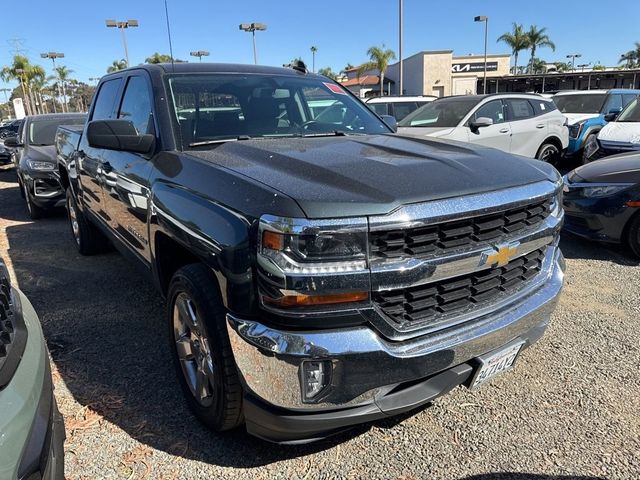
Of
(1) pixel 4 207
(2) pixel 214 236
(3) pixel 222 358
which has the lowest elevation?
(1) pixel 4 207

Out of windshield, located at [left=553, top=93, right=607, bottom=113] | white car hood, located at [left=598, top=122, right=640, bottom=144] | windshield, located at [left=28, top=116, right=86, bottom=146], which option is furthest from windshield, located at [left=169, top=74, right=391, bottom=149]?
windshield, located at [left=553, top=93, right=607, bottom=113]

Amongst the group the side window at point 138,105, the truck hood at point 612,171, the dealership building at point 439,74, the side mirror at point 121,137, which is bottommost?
the truck hood at point 612,171

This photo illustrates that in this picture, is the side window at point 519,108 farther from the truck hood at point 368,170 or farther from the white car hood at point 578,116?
the truck hood at point 368,170

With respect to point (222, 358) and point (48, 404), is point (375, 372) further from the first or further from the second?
point (48, 404)

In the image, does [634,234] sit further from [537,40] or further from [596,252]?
[537,40]

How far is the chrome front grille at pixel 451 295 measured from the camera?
79.4 inches

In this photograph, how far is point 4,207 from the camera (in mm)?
9469

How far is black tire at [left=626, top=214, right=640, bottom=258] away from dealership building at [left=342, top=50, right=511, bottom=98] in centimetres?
3950

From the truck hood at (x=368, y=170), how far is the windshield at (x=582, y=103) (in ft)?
42.0

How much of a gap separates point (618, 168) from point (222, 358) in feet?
16.5

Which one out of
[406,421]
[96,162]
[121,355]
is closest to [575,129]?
[96,162]

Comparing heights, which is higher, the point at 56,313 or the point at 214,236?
the point at 214,236

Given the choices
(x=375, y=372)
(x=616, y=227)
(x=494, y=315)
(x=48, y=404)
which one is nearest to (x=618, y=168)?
(x=616, y=227)

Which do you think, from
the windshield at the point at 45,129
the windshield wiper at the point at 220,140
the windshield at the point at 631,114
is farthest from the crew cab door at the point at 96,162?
the windshield at the point at 631,114
